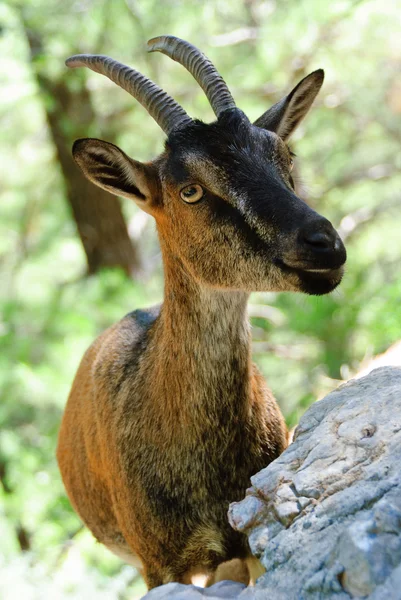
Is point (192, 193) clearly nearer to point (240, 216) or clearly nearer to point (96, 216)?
point (240, 216)

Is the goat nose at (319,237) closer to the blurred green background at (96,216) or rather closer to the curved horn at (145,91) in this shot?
the curved horn at (145,91)

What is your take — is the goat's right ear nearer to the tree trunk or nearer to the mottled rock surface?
the mottled rock surface

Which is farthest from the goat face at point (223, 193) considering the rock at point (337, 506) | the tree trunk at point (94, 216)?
the tree trunk at point (94, 216)

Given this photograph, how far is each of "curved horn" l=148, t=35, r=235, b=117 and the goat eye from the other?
0.55 meters

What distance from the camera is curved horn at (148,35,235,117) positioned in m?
4.42

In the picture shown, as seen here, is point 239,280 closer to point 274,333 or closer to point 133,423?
point 133,423

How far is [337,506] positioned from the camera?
2.88m

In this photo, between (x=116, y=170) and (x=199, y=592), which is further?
(x=116, y=170)

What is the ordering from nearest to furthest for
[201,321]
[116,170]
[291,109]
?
[201,321] < [116,170] < [291,109]

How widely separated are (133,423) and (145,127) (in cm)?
748

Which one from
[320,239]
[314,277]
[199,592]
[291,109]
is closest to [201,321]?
[314,277]

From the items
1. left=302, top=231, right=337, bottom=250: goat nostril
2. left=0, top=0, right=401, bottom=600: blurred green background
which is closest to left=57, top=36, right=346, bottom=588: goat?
left=302, top=231, right=337, bottom=250: goat nostril

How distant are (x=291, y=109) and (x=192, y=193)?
3.94 feet

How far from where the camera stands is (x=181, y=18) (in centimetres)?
919
